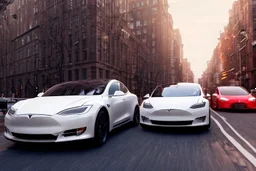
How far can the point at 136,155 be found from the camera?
3916 mm

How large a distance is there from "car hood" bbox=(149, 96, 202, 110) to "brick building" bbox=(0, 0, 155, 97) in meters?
7.98

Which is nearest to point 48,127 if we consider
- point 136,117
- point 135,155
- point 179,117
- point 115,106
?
point 135,155

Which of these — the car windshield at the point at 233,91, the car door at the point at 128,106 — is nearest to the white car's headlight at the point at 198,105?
the car door at the point at 128,106

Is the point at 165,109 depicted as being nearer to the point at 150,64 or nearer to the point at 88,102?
the point at 88,102

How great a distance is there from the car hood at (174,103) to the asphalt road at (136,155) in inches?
27.5

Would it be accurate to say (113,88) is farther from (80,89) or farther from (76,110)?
(76,110)

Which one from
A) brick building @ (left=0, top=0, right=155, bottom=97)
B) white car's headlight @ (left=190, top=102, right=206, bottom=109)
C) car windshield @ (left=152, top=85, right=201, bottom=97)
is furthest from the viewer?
brick building @ (left=0, top=0, right=155, bottom=97)

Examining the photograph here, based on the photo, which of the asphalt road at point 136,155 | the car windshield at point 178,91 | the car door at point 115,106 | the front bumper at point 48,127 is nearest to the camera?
the asphalt road at point 136,155

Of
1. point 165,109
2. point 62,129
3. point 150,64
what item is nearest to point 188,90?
point 165,109

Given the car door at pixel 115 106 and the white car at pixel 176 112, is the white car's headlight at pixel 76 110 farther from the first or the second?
the white car at pixel 176 112

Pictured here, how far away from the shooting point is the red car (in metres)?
10.6

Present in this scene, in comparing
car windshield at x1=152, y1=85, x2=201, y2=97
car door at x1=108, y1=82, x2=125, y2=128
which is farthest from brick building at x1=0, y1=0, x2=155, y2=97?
car door at x1=108, y1=82, x2=125, y2=128

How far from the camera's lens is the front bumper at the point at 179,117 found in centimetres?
539

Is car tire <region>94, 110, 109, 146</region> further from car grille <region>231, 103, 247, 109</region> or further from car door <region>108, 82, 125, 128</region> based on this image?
→ car grille <region>231, 103, 247, 109</region>
